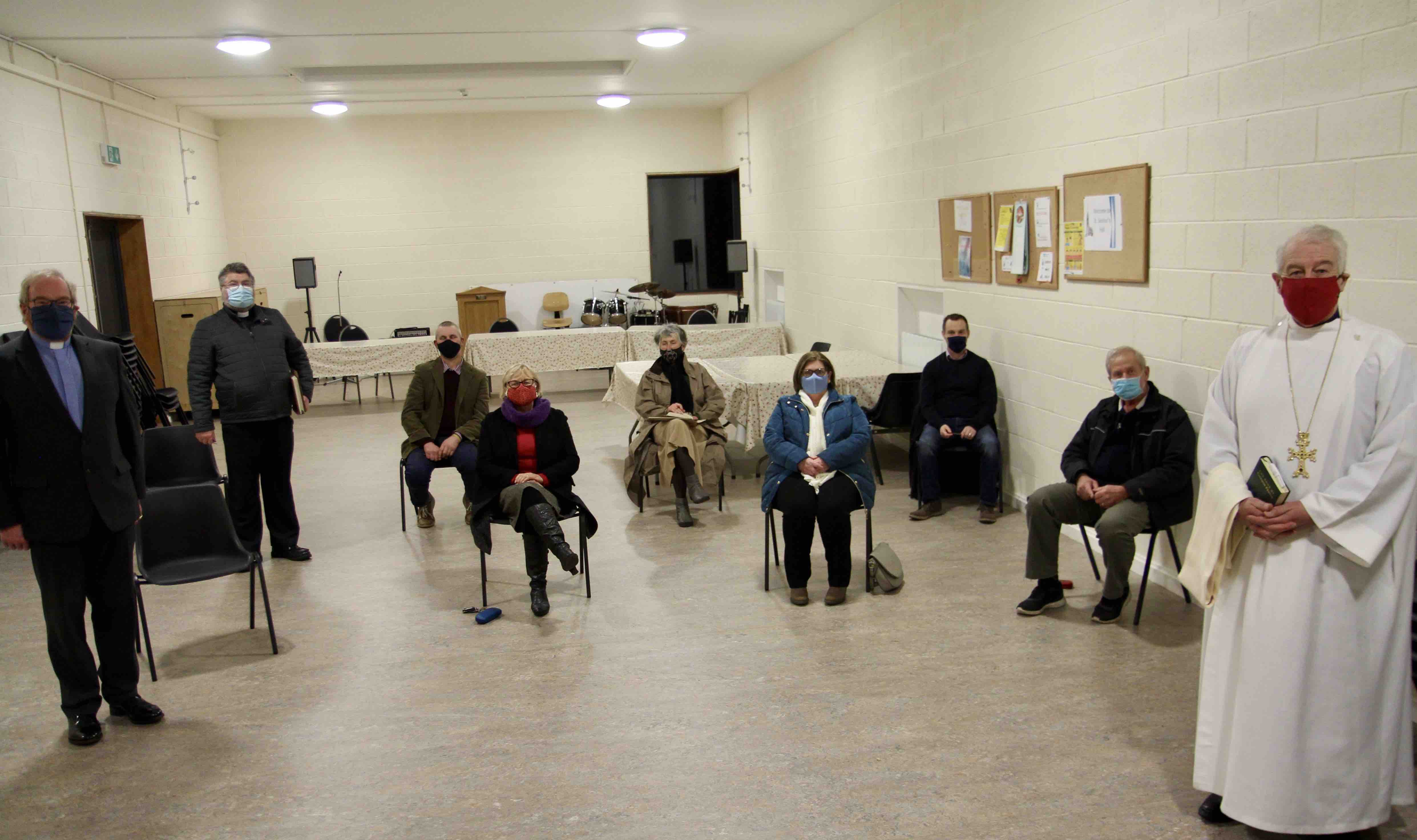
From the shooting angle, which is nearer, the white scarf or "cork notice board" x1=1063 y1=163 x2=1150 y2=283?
"cork notice board" x1=1063 y1=163 x2=1150 y2=283

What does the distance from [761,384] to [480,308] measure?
6748mm

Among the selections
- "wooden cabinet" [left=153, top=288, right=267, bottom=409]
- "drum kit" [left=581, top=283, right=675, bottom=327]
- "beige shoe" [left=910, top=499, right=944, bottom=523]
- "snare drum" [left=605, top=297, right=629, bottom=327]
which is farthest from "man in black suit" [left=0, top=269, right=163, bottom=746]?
"snare drum" [left=605, top=297, right=629, bottom=327]

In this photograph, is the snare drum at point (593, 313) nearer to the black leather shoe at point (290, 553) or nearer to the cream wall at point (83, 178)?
the cream wall at point (83, 178)

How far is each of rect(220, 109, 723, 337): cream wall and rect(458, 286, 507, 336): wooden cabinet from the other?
1.61 ft

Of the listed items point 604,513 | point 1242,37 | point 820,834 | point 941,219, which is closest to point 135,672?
point 820,834

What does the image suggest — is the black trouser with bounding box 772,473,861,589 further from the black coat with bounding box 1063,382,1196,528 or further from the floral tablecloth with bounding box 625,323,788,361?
the floral tablecloth with bounding box 625,323,788,361

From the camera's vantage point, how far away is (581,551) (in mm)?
4766

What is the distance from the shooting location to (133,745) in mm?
3486

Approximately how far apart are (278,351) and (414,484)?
105 centimetres

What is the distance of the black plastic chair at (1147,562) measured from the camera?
4.11 m

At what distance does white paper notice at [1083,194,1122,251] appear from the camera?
15.7 ft

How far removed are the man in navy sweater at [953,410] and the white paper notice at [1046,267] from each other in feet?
1.90

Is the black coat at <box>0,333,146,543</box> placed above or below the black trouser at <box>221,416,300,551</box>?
above

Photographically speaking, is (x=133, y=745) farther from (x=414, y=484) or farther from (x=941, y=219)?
(x=941, y=219)
